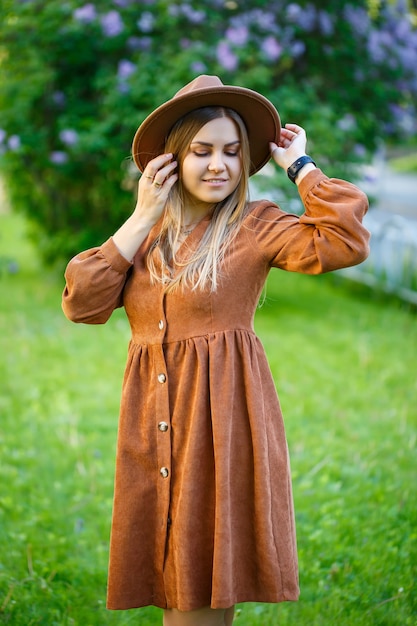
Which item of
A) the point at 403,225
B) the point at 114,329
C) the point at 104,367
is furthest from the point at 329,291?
the point at 104,367

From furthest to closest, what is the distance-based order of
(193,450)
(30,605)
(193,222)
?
(30,605) < (193,222) < (193,450)

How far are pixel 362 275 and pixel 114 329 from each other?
11.5ft

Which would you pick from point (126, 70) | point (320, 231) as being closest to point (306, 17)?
point (126, 70)

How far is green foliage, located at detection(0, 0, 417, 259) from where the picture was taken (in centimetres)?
702

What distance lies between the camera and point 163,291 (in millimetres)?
2213

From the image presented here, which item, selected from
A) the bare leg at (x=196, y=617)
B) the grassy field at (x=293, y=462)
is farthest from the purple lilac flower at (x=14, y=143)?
the bare leg at (x=196, y=617)

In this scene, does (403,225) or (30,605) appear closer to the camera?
(30,605)

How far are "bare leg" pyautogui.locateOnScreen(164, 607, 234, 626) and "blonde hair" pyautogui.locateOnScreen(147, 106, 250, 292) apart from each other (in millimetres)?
948

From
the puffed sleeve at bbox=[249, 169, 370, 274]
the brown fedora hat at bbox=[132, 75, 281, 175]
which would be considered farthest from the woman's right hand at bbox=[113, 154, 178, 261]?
the puffed sleeve at bbox=[249, 169, 370, 274]

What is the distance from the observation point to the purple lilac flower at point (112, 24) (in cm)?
716

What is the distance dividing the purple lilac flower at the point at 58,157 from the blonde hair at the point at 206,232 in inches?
224

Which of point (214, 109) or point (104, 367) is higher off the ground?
point (214, 109)

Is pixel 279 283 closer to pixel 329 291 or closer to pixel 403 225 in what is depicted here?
pixel 329 291

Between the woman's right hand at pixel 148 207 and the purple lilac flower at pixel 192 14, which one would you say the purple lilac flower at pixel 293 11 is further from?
the woman's right hand at pixel 148 207
